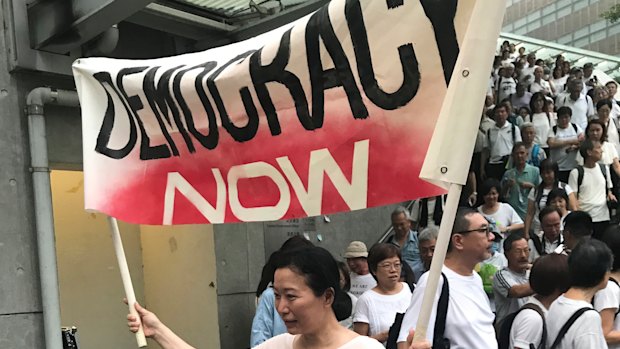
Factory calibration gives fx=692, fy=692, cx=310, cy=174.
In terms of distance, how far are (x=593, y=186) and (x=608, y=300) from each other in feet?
14.8

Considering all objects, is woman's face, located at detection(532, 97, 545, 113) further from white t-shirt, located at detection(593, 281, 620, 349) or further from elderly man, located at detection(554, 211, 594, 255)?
white t-shirt, located at detection(593, 281, 620, 349)

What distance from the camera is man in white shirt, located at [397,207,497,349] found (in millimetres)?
3385

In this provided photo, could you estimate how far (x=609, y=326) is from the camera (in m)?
4.02

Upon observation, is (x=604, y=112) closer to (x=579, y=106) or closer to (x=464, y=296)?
(x=579, y=106)

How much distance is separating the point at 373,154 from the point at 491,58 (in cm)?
61

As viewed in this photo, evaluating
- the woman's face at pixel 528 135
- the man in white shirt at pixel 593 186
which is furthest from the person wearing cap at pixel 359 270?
the woman's face at pixel 528 135

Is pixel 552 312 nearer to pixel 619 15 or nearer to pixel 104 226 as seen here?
pixel 104 226

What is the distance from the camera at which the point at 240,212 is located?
304 cm

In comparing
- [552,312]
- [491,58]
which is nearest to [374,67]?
[491,58]

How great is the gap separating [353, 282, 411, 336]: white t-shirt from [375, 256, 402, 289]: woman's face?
0.36 ft

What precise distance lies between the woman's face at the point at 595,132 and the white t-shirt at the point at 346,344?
7442mm

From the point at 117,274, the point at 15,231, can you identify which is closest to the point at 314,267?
the point at 15,231

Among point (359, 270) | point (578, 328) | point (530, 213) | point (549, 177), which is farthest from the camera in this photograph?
point (549, 177)

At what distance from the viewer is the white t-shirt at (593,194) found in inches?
320
